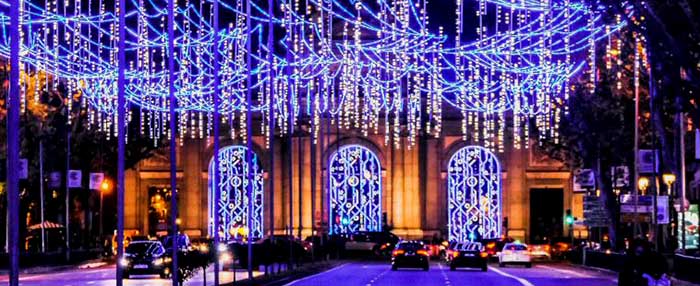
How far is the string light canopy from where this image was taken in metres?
55.7

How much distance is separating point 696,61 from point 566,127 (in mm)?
36693

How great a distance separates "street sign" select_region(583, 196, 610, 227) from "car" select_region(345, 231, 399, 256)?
26031 millimetres

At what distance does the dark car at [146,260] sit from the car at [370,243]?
3853cm

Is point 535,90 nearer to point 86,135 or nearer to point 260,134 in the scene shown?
point 86,135

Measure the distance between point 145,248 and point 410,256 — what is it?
15.9 meters

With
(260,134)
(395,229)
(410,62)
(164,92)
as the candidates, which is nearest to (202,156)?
(260,134)

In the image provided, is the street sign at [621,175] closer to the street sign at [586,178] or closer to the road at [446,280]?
the street sign at [586,178]

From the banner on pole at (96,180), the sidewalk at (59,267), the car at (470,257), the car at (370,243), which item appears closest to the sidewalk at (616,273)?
the car at (470,257)

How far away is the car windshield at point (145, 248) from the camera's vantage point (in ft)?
186

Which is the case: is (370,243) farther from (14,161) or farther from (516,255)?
(14,161)

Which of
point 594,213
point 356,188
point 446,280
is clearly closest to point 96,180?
point 594,213

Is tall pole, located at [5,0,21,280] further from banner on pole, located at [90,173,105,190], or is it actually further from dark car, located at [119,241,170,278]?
banner on pole, located at [90,173,105,190]

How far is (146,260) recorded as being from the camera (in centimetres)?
5641

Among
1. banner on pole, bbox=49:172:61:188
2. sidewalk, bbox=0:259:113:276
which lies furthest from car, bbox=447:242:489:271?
banner on pole, bbox=49:172:61:188
